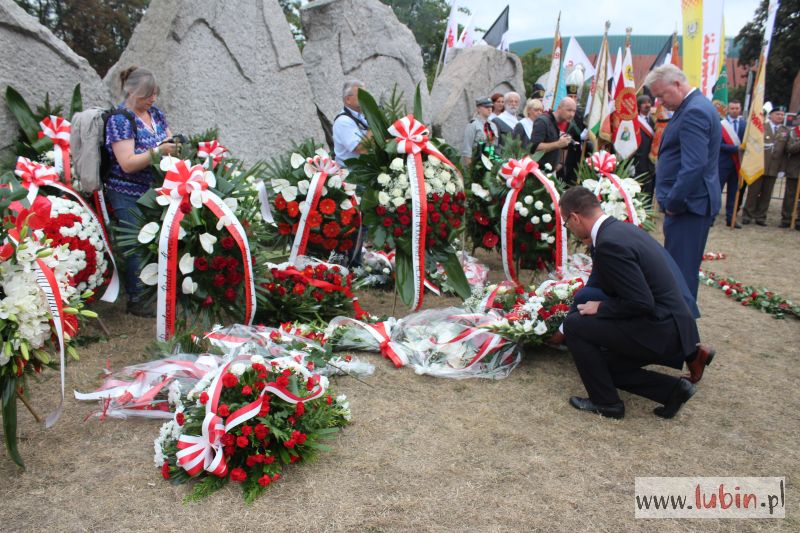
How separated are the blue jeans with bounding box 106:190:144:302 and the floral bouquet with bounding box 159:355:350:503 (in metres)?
1.59

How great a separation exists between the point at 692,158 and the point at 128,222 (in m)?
3.97

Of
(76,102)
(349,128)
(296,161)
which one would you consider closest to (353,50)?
(349,128)

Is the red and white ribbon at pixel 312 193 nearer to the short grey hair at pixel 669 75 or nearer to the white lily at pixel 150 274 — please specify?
the white lily at pixel 150 274

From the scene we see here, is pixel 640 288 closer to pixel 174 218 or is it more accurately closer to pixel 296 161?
pixel 174 218

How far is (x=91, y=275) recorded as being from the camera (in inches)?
170

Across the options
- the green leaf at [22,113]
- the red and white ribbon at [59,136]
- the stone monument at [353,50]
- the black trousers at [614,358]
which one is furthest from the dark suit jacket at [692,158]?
the green leaf at [22,113]

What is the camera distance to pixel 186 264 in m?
3.78

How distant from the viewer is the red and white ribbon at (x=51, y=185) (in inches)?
168

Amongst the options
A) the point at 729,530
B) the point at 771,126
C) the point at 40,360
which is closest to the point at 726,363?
the point at 729,530

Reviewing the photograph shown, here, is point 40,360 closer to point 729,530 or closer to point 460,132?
point 729,530

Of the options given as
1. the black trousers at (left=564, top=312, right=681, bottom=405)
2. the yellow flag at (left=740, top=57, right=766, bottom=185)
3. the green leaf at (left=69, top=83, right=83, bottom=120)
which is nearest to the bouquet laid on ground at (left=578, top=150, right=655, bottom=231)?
the black trousers at (left=564, top=312, right=681, bottom=405)

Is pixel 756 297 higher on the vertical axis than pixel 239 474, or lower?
lower

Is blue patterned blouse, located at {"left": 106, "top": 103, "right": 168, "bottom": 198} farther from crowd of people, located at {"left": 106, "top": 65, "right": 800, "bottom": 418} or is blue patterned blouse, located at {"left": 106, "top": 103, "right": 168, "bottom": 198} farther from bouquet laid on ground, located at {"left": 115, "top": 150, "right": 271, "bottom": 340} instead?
bouquet laid on ground, located at {"left": 115, "top": 150, "right": 271, "bottom": 340}

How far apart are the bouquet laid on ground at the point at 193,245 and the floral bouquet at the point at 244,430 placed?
105cm
